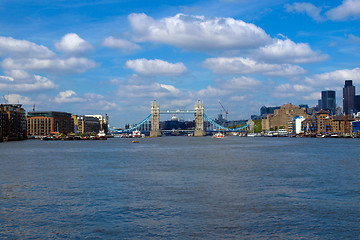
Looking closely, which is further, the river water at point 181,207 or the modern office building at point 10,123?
the modern office building at point 10,123

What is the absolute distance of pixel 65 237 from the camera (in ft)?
59.8

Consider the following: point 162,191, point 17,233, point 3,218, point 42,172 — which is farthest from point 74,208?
point 42,172

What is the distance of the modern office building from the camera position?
166250mm

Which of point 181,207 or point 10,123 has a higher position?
point 10,123

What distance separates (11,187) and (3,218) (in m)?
10.6

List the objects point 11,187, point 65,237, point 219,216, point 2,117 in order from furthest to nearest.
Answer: point 2,117
point 11,187
point 219,216
point 65,237

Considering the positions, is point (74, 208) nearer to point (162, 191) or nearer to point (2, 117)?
point (162, 191)

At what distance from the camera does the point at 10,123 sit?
177 meters

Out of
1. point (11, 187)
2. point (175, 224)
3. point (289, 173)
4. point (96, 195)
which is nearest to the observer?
point (175, 224)

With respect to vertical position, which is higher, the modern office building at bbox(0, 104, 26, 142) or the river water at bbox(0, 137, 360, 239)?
the modern office building at bbox(0, 104, 26, 142)

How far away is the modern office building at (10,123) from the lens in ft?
545

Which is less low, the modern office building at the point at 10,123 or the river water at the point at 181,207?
the modern office building at the point at 10,123

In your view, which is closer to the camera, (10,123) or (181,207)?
(181,207)

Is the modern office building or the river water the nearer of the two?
the river water
